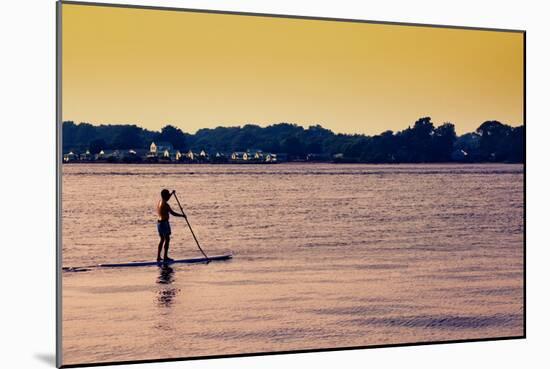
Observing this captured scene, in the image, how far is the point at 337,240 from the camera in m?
9.98

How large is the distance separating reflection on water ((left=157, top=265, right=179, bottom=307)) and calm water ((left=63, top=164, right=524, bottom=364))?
10 millimetres

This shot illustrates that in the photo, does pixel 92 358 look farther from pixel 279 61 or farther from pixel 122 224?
pixel 279 61

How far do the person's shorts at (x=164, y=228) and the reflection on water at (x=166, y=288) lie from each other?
253mm

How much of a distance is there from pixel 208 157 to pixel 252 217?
58 cm

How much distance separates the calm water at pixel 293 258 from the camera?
908 cm

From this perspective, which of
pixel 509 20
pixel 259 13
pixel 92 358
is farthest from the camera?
pixel 509 20

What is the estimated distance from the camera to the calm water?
9078 mm

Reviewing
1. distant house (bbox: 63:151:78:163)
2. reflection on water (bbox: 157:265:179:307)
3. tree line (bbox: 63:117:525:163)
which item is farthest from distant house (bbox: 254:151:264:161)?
distant house (bbox: 63:151:78:163)

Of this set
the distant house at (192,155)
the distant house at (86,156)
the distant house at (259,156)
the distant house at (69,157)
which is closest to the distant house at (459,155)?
the distant house at (259,156)

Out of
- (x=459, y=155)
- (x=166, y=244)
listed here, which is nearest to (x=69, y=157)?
(x=166, y=244)

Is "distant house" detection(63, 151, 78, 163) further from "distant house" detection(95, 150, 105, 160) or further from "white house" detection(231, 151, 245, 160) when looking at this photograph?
"white house" detection(231, 151, 245, 160)

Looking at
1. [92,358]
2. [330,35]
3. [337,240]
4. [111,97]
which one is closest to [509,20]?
[330,35]

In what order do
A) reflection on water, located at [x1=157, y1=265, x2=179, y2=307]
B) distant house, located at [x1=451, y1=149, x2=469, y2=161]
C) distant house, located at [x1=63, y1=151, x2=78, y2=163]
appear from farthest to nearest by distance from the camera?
distant house, located at [x1=451, y1=149, x2=469, y2=161] < reflection on water, located at [x1=157, y1=265, x2=179, y2=307] < distant house, located at [x1=63, y1=151, x2=78, y2=163]

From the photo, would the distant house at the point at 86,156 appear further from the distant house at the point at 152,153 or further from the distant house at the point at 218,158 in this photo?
the distant house at the point at 218,158
